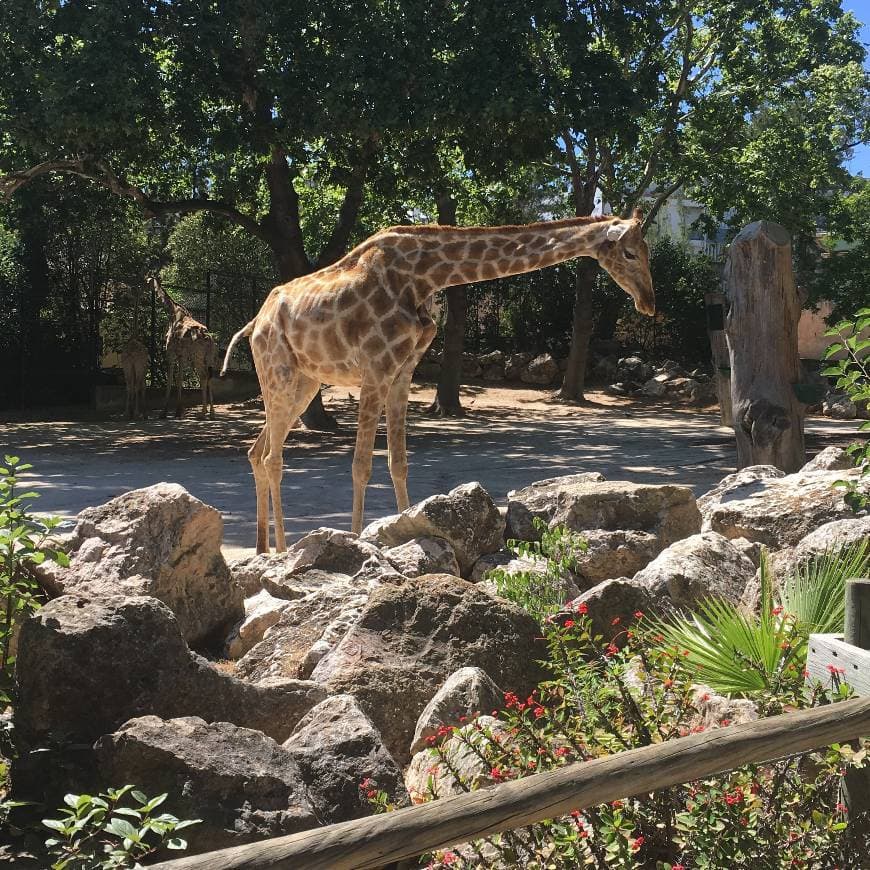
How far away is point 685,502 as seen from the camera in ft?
23.0

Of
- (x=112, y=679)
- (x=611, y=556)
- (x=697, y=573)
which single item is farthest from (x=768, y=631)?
(x=611, y=556)

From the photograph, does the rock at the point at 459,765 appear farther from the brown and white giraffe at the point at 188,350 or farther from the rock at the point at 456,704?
the brown and white giraffe at the point at 188,350

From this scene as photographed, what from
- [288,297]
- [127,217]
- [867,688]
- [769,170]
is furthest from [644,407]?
[867,688]

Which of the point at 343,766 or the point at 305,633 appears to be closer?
the point at 343,766

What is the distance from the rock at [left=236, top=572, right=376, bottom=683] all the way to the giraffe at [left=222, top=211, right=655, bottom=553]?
1926 millimetres

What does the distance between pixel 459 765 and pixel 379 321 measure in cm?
470

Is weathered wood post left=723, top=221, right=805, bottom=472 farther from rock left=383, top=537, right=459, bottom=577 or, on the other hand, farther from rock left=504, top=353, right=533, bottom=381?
rock left=504, top=353, right=533, bottom=381

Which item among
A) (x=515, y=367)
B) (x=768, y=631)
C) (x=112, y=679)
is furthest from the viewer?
(x=515, y=367)

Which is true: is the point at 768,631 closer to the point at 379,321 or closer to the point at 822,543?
the point at 822,543

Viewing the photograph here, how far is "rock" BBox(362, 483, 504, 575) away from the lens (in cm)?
667

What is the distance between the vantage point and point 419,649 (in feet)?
14.7

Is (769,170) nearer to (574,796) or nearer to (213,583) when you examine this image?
(213,583)

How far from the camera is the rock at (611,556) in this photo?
249 inches

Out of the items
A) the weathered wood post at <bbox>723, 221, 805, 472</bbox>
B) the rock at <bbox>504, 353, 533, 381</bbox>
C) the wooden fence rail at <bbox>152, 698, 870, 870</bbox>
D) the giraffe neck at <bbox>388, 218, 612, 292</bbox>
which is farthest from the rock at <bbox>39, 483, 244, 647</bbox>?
the rock at <bbox>504, 353, 533, 381</bbox>
